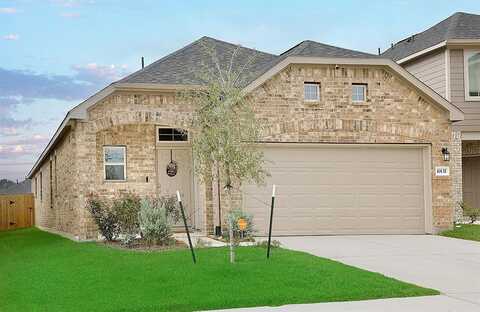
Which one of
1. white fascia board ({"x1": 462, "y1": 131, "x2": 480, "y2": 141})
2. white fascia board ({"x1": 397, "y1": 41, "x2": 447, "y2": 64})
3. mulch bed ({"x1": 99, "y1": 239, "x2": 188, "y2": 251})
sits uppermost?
white fascia board ({"x1": 397, "y1": 41, "x2": 447, "y2": 64})

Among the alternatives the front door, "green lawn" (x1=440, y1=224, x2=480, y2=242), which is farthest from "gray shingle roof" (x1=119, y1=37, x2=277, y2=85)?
"green lawn" (x1=440, y1=224, x2=480, y2=242)

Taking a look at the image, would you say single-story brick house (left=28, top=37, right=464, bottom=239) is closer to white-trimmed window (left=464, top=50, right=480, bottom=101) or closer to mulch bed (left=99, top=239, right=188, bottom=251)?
mulch bed (left=99, top=239, right=188, bottom=251)

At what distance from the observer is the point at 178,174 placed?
18.5m

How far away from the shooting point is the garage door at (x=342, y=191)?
57.4ft

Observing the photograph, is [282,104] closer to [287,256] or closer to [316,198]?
[316,198]

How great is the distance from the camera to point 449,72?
21.6m

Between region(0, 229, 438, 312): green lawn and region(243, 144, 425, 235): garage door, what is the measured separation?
4.68m

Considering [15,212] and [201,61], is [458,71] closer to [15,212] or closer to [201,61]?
[201,61]

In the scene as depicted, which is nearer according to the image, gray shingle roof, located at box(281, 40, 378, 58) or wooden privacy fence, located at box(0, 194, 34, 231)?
gray shingle roof, located at box(281, 40, 378, 58)

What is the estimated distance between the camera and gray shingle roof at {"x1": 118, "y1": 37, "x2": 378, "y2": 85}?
17.7 metres

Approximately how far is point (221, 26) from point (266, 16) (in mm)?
5587

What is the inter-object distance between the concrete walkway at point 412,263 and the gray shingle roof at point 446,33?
7919 millimetres

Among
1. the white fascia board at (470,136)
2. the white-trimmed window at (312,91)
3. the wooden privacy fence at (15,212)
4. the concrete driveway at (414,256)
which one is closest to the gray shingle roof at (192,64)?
the white-trimmed window at (312,91)

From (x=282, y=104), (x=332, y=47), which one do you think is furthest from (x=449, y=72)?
(x=282, y=104)
